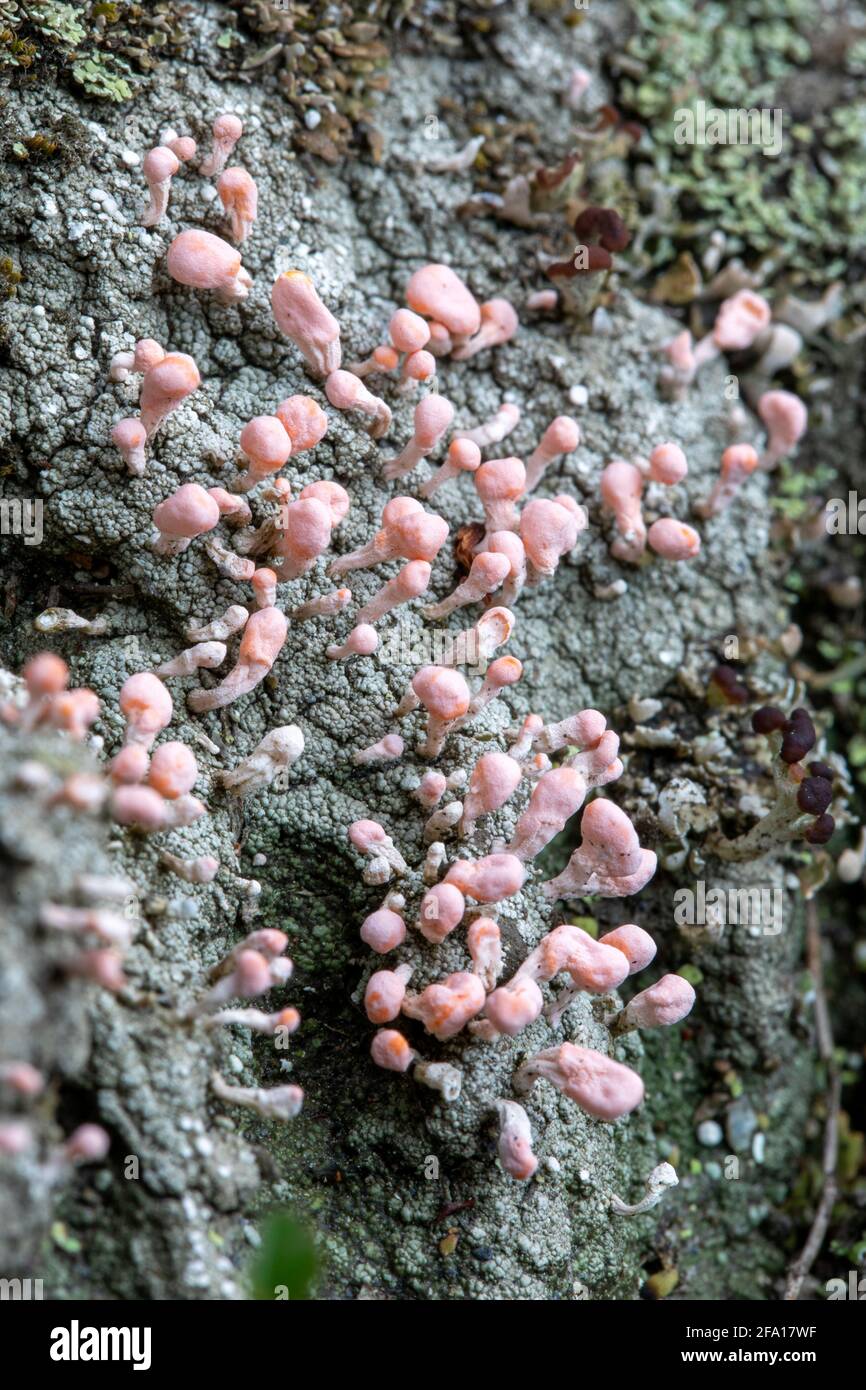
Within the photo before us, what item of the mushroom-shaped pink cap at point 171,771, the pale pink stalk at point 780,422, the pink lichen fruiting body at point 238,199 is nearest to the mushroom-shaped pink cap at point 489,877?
the mushroom-shaped pink cap at point 171,771

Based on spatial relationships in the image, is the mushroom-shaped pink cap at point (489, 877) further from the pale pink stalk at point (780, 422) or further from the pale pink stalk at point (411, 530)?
the pale pink stalk at point (780, 422)

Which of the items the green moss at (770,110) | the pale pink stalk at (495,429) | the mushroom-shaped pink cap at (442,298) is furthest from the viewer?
the green moss at (770,110)

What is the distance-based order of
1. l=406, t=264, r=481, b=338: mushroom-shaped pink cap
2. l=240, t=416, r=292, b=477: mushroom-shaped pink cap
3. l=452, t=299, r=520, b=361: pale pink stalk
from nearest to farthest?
l=240, t=416, r=292, b=477: mushroom-shaped pink cap
l=406, t=264, r=481, b=338: mushroom-shaped pink cap
l=452, t=299, r=520, b=361: pale pink stalk

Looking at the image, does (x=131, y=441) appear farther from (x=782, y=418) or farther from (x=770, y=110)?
(x=770, y=110)

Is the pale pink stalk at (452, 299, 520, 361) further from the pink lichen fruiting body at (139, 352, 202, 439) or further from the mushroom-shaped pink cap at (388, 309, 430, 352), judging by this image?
the pink lichen fruiting body at (139, 352, 202, 439)

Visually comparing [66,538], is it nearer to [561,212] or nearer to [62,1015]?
[62,1015]

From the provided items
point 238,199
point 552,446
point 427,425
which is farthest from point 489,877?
point 238,199

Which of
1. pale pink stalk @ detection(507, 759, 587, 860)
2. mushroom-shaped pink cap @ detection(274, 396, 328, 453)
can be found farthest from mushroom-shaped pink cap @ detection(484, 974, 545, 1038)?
mushroom-shaped pink cap @ detection(274, 396, 328, 453)
